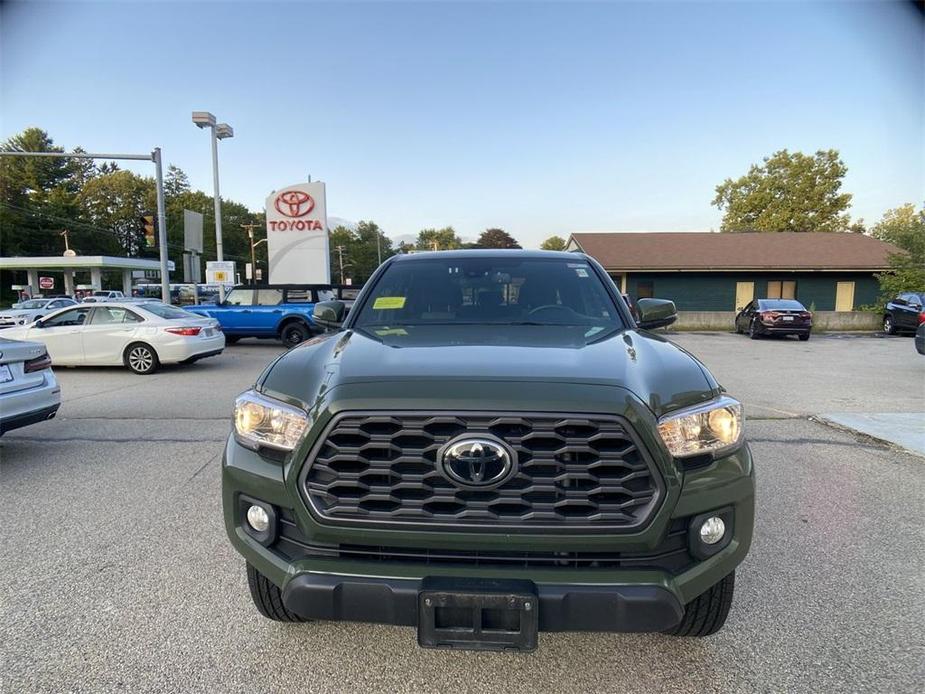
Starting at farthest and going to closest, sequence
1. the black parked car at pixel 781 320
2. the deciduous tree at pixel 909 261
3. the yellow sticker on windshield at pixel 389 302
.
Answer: the deciduous tree at pixel 909 261 < the black parked car at pixel 781 320 < the yellow sticker on windshield at pixel 389 302

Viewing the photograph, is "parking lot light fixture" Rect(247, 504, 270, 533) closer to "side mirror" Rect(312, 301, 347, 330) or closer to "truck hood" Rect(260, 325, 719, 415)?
"truck hood" Rect(260, 325, 719, 415)

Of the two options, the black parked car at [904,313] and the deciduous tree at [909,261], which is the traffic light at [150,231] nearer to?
the black parked car at [904,313]

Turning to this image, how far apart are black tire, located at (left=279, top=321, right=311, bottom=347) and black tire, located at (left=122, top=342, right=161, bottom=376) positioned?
482cm

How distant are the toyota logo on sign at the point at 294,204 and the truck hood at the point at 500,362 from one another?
18849 mm

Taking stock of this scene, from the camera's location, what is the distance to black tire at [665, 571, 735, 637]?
2.28m

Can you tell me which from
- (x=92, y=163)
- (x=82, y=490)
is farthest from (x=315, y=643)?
(x=92, y=163)

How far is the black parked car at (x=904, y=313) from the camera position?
2034cm

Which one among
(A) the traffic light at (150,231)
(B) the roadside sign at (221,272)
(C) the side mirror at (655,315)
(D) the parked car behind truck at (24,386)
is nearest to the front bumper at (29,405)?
(D) the parked car behind truck at (24,386)

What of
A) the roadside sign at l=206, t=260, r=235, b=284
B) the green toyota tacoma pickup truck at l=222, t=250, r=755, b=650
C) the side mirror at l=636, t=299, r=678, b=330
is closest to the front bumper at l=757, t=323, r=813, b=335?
the side mirror at l=636, t=299, r=678, b=330

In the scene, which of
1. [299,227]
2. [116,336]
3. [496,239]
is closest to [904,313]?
[299,227]

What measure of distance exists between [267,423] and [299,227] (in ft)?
63.9

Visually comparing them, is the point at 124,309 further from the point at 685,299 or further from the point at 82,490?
the point at 685,299

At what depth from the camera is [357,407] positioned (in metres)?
1.99

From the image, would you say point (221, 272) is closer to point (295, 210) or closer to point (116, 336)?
point (295, 210)
